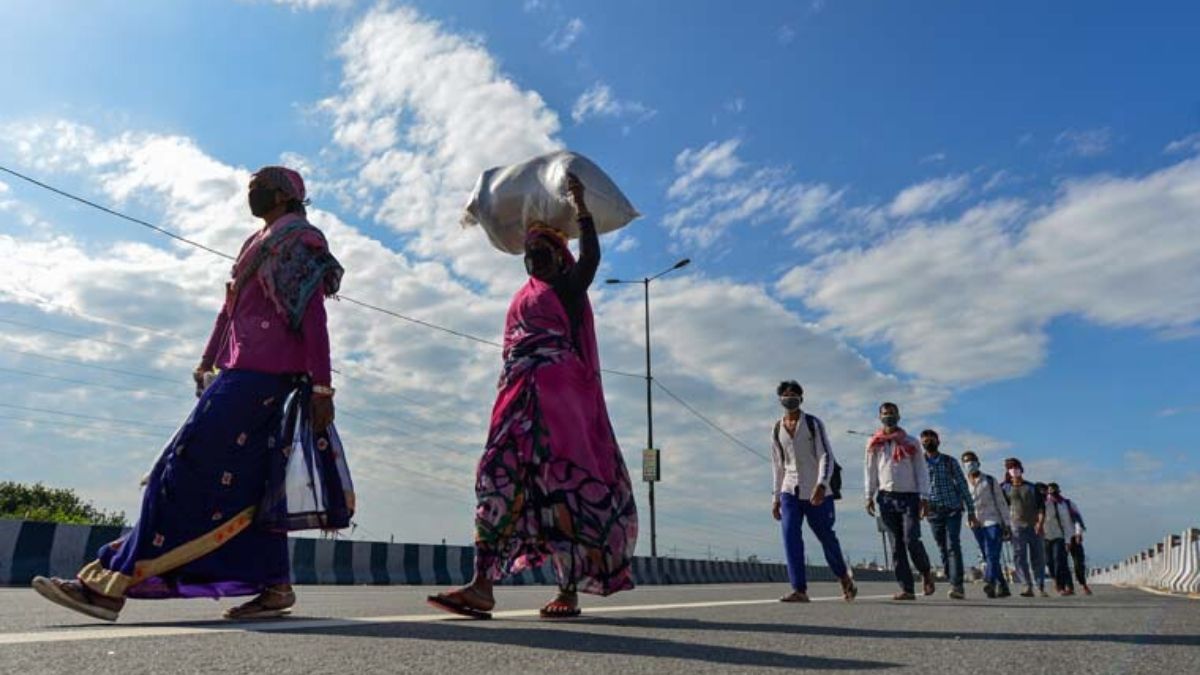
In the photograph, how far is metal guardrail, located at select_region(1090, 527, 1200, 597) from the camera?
683 inches

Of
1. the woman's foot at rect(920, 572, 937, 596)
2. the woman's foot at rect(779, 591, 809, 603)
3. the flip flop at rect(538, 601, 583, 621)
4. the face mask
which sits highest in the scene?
the face mask

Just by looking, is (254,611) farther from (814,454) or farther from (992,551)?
(992,551)

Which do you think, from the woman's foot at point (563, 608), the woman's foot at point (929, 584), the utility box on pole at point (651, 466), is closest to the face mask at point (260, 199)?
the woman's foot at point (563, 608)

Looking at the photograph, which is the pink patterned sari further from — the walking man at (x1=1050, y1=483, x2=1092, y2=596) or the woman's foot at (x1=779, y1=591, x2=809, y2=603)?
the walking man at (x1=1050, y1=483, x2=1092, y2=596)

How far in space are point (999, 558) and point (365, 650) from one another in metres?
11.4

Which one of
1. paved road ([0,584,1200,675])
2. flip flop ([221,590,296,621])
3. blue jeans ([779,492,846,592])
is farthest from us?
blue jeans ([779,492,846,592])

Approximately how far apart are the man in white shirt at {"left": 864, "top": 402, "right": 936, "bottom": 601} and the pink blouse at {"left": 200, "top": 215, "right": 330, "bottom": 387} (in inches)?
278

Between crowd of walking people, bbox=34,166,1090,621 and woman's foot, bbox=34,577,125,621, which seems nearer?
woman's foot, bbox=34,577,125,621

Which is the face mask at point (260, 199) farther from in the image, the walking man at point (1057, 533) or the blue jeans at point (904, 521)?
the walking man at point (1057, 533)

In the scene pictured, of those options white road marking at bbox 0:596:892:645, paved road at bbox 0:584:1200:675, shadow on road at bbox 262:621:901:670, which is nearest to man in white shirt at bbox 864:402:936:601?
paved road at bbox 0:584:1200:675

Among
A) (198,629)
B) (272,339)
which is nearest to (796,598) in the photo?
(272,339)

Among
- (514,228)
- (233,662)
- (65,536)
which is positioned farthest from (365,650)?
(65,536)

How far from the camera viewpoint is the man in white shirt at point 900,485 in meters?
10.1

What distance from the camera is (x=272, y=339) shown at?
14.6 feet
